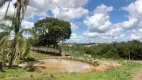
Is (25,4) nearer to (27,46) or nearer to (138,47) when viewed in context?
(27,46)

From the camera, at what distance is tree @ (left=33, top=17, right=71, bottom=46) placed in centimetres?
5325

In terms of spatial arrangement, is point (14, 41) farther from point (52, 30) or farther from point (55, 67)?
point (52, 30)

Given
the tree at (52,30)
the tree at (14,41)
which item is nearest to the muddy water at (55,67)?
the tree at (14,41)

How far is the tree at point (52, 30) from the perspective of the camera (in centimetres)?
5325

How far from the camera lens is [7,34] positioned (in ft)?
86.1

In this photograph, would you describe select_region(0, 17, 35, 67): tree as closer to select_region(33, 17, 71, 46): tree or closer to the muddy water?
the muddy water

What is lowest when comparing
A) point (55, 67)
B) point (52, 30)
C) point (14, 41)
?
point (55, 67)

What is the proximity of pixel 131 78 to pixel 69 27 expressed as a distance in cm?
3559

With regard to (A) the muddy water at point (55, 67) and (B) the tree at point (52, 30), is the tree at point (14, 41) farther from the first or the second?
(B) the tree at point (52, 30)

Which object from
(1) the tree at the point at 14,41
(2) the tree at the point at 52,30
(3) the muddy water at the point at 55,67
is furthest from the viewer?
(2) the tree at the point at 52,30

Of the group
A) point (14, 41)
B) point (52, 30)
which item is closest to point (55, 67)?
point (14, 41)

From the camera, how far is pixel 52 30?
173 ft

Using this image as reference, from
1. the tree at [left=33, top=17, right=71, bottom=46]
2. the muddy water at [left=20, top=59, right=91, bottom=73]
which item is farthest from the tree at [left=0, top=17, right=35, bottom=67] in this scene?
the tree at [left=33, top=17, right=71, bottom=46]

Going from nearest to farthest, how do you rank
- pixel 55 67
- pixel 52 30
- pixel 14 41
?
pixel 14 41 → pixel 55 67 → pixel 52 30
